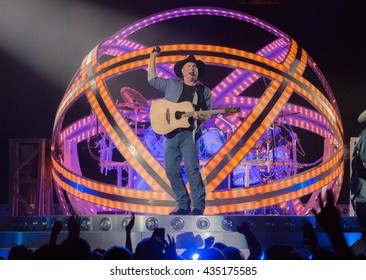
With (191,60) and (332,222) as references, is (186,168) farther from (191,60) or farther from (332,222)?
(332,222)

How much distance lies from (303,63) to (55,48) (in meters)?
3.95

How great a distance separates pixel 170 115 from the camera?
7367 millimetres

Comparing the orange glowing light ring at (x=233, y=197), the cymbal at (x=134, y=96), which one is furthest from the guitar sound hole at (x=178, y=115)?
Answer: the cymbal at (x=134, y=96)

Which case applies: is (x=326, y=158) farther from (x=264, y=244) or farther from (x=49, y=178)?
(x=49, y=178)

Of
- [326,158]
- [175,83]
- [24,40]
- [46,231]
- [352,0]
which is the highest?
[352,0]

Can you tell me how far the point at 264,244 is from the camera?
6.92 metres

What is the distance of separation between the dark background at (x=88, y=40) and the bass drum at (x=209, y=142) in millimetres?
2042

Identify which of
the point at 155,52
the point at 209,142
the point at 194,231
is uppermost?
the point at 155,52

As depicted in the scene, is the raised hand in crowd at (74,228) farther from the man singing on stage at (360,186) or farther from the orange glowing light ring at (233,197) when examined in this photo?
the orange glowing light ring at (233,197)

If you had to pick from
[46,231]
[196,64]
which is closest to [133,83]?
[196,64]

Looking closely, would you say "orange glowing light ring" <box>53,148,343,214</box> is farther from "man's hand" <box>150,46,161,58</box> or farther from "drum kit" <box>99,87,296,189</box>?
"man's hand" <box>150,46,161,58</box>

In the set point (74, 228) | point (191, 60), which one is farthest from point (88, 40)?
point (74, 228)

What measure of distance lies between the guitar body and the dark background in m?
2.85

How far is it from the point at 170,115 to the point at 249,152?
1.84 meters
